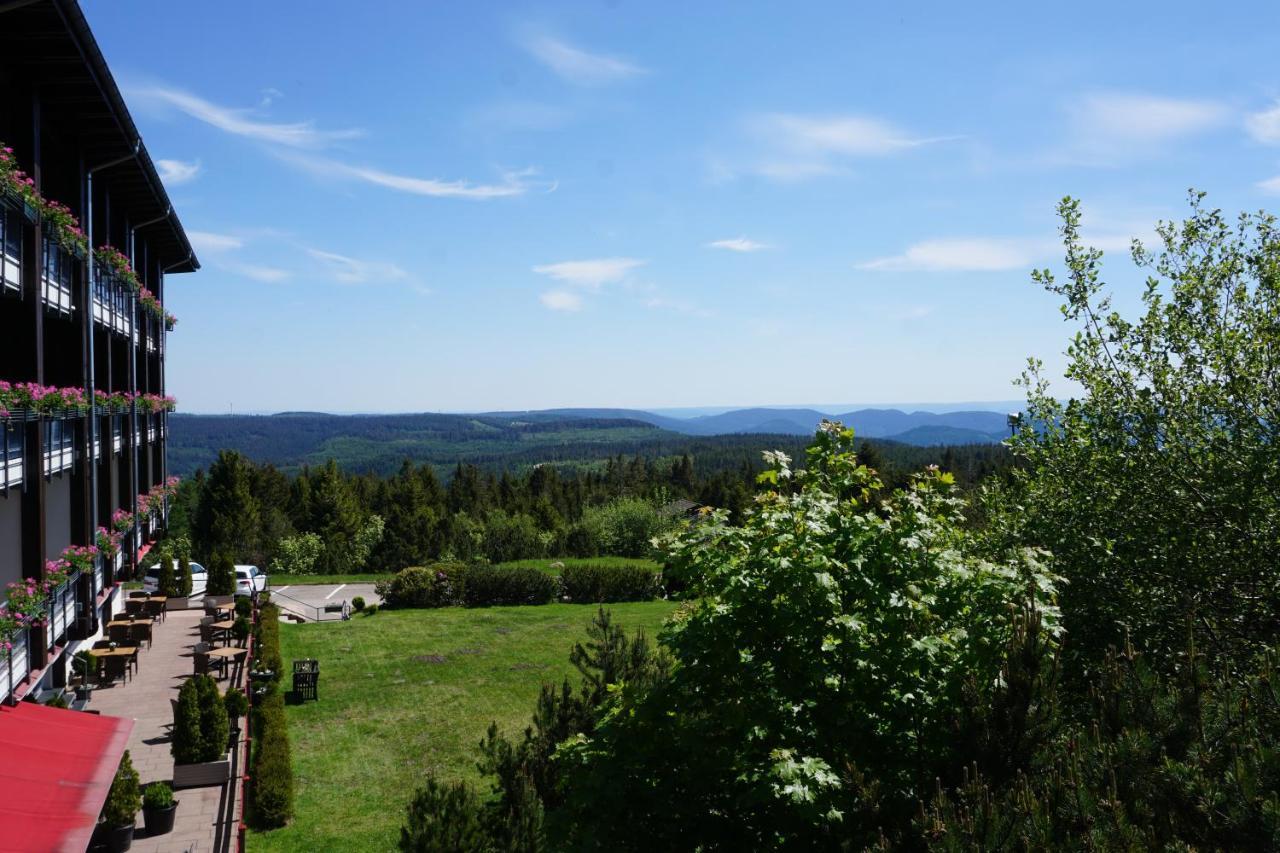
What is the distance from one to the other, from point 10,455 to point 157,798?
7.59m

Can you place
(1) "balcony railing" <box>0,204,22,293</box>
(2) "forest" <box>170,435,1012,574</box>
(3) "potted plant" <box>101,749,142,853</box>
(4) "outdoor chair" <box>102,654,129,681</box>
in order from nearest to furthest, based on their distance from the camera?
1. (1) "balcony railing" <box>0,204,22,293</box>
2. (3) "potted plant" <box>101,749,142,853</box>
3. (4) "outdoor chair" <box>102,654,129,681</box>
4. (2) "forest" <box>170,435,1012,574</box>

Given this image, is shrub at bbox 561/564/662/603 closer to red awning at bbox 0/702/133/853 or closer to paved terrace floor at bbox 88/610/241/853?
paved terrace floor at bbox 88/610/241/853

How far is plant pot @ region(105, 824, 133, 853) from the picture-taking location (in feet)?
49.7

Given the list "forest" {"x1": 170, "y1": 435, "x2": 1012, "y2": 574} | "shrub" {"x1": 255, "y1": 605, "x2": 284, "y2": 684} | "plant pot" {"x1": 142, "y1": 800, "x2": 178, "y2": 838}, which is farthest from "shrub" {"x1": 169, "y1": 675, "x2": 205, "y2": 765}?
"forest" {"x1": 170, "y1": 435, "x2": 1012, "y2": 574}

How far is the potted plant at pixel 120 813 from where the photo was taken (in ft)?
49.7

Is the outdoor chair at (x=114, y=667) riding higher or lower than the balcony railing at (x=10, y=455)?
lower

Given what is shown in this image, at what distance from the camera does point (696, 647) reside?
30.1ft

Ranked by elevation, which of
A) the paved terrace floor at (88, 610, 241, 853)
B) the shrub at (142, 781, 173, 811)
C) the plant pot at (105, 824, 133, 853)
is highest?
the shrub at (142, 781, 173, 811)

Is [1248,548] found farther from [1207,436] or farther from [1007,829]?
[1007,829]

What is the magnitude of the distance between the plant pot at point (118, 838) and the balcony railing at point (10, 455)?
6.94 metres

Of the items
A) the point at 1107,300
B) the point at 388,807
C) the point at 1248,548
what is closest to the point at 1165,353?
the point at 1107,300

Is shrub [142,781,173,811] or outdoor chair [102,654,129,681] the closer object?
shrub [142,781,173,811]

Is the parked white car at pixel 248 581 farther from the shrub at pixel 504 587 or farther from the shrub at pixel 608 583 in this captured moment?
the shrub at pixel 608 583

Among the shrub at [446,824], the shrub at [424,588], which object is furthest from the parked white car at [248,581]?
the shrub at [446,824]
